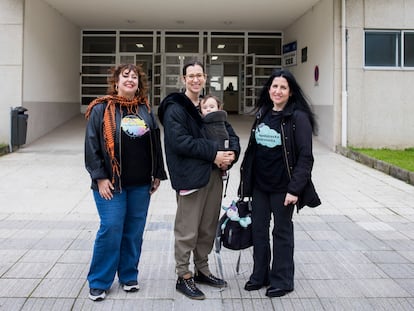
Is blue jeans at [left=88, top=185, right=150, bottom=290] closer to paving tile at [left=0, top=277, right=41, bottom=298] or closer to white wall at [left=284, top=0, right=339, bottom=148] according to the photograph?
paving tile at [left=0, top=277, right=41, bottom=298]

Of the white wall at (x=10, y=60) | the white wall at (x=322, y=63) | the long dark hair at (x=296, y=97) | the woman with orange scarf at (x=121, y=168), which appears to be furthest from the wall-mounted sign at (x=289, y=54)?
the woman with orange scarf at (x=121, y=168)

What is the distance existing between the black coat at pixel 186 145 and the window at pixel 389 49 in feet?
33.7

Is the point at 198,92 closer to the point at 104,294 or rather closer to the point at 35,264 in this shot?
the point at 104,294

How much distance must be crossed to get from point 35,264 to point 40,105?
10643mm

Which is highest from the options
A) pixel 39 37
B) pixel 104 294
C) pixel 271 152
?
pixel 39 37

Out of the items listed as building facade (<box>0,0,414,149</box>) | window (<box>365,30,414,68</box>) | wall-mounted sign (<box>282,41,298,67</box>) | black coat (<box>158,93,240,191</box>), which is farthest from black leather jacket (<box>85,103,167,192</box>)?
wall-mounted sign (<box>282,41,298,67</box>)

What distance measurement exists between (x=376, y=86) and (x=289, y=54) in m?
5.72

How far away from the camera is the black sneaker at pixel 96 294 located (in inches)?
138

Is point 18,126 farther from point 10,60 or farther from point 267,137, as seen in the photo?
point 267,137

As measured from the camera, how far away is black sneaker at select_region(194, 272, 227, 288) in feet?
12.3

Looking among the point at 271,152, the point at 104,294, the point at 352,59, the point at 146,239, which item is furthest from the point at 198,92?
the point at 352,59

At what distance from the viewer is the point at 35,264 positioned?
4.30 meters

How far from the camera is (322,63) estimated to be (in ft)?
44.1

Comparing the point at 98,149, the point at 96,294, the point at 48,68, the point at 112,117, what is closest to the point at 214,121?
the point at 112,117
